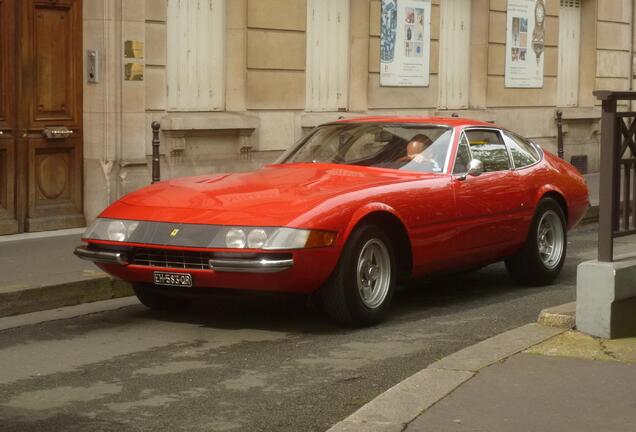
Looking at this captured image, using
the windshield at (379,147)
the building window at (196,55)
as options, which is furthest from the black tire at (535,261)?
the building window at (196,55)

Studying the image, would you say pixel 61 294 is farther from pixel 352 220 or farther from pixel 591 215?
pixel 591 215

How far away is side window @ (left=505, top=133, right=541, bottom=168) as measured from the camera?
423 inches

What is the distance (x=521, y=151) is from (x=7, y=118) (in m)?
5.65

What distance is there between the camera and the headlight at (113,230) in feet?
28.4

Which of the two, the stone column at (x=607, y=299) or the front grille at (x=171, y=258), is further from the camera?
the front grille at (x=171, y=258)

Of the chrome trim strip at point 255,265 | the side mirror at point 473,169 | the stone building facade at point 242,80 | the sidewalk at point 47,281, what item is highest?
the stone building facade at point 242,80

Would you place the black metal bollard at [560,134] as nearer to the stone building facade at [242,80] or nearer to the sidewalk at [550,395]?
the stone building facade at [242,80]

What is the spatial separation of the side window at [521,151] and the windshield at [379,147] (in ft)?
2.97

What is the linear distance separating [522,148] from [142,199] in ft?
11.6

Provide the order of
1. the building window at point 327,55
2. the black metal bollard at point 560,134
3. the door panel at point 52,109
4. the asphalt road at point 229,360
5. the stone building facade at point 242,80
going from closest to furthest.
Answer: the asphalt road at point 229,360 < the door panel at point 52,109 < the stone building facade at point 242,80 < the building window at point 327,55 < the black metal bollard at point 560,134

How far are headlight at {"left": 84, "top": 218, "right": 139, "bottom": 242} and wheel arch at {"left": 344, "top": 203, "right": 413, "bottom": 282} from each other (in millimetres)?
1424

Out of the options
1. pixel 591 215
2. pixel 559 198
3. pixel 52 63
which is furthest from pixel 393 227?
pixel 591 215

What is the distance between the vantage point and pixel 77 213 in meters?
14.5

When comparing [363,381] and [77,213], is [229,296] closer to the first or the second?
[363,381]
